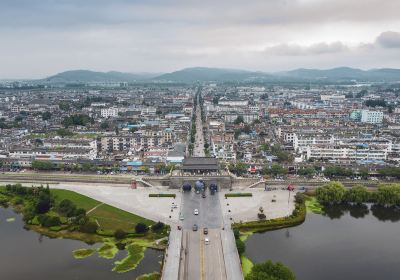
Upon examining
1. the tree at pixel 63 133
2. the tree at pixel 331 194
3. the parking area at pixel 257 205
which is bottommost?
the parking area at pixel 257 205

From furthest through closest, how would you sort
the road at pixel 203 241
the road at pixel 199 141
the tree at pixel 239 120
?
1. the tree at pixel 239 120
2. the road at pixel 199 141
3. the road at pixel 203 241

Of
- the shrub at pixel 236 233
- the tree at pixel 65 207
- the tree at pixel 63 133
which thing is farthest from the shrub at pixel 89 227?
the tree at pixel 63 133

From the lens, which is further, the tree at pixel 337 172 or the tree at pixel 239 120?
the tree at pixel 239 120

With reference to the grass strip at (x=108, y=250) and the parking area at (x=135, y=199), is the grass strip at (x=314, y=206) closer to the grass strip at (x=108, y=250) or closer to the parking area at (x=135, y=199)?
the parking area at (x=135, y=199)

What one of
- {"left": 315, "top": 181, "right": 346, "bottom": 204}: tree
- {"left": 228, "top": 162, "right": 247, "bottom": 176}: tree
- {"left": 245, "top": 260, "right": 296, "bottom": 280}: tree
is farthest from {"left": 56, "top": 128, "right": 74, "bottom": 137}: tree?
{"left": 245, "top": 260, "right": 296, "bottom": 280}: tree

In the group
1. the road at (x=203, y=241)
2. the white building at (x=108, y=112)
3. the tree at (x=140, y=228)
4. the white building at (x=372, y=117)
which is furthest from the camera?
the white building at (x=108, y=112)

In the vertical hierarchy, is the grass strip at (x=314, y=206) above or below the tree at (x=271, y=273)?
below

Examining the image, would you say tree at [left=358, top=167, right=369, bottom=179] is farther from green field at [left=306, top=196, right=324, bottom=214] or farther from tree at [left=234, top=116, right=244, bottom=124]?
tree at [left=234, top=116, right=244, bottom=124]
